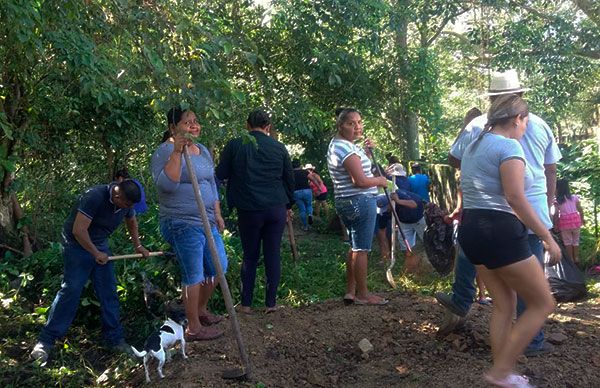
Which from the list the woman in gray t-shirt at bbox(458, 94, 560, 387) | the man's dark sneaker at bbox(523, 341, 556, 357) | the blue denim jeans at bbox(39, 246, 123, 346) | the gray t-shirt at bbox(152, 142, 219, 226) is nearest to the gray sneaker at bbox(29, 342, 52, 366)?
A: the blue denim jeans at bbox(39, 246, 123, 346)

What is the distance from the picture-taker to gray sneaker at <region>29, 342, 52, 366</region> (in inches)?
189

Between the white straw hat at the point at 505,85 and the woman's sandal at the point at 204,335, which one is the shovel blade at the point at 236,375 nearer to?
the woman's sandal at the point at 204,335

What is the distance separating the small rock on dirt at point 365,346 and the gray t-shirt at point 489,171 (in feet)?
4.88

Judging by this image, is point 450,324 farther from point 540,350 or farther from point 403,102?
point 403,102

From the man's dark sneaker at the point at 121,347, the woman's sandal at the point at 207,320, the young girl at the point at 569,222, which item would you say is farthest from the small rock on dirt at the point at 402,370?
the young girl at the point at 569,222

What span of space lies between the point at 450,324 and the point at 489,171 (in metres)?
1.49

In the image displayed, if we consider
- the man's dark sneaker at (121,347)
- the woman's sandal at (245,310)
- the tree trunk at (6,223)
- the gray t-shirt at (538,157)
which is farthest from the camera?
the tree trunk at (6,223)

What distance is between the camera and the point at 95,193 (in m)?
4.81

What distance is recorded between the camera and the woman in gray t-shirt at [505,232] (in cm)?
330

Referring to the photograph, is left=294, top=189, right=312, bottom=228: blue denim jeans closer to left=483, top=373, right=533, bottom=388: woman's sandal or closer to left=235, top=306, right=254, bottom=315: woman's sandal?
left=235, top=306, right=254, bottom=315: woman's sandal

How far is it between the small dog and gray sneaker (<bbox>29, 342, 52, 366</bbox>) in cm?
107

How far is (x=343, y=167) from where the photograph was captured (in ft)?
17.3

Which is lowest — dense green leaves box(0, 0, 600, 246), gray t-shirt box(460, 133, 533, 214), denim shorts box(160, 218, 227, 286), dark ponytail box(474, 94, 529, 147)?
denim shorts box(160, 218, 227, 286)

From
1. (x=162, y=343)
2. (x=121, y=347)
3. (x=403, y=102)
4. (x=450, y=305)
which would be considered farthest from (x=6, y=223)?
(x=403, y=102)
